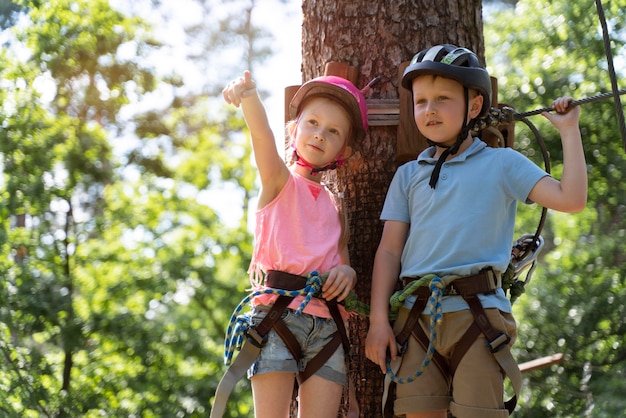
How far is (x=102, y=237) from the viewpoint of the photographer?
8594mm

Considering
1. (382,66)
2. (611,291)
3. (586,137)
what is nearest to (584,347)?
(611,291)

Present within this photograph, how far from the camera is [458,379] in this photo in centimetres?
264

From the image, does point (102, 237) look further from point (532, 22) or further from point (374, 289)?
point (374, 289)

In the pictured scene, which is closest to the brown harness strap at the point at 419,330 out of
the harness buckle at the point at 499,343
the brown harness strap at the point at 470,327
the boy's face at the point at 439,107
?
the brown harness strap at the point at 470,327

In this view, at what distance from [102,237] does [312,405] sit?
20.4 feet

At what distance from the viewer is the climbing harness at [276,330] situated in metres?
2.77

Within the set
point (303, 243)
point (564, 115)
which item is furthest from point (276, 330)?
point (564, 115)

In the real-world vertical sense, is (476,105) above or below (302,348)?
above

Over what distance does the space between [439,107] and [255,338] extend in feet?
3.32

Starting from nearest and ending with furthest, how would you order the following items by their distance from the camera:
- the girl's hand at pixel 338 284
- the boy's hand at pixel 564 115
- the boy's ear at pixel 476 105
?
the boy's hand at pixel 564 115
the girl's hand at pixel 338 284
the boy's ear at pixel 476 105

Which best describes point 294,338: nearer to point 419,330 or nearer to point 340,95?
point 419,330

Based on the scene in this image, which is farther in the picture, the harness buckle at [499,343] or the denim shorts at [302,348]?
the denim shorts at [302,348]

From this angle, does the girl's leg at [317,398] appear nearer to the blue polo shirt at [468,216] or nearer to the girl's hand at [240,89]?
the blue polo shirt at [468,216]

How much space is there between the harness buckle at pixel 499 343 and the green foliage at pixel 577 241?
4.09m
